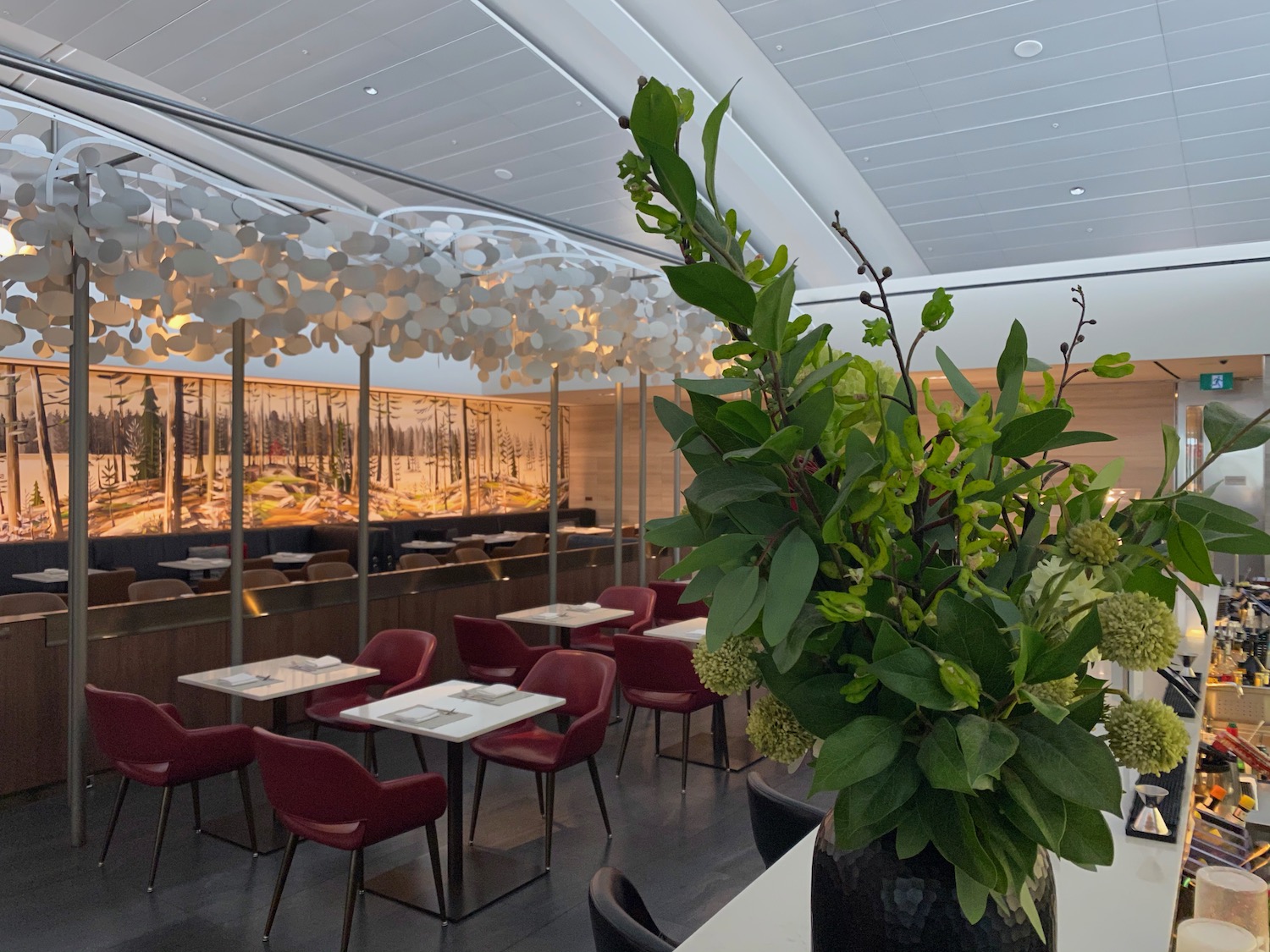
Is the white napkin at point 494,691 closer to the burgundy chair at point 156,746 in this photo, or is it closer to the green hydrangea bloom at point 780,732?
the burgundy chair at point 156,746

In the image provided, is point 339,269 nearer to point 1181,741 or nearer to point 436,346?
point 436,346

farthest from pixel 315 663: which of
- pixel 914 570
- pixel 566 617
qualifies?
pixel 914 570

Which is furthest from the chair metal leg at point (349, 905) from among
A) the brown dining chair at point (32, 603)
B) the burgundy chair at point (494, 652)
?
the brown dining chair at point (32, 603)

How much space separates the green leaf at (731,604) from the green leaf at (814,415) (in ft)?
0.42

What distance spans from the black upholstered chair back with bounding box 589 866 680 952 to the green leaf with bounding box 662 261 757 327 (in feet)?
4.60

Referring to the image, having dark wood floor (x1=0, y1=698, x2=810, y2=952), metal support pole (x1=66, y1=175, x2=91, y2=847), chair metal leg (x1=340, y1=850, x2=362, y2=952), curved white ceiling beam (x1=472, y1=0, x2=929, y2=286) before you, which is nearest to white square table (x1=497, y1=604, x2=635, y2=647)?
dark wood floor (x1=0, y1=698, x2=810, y2=952)

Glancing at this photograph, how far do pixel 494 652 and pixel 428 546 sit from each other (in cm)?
600

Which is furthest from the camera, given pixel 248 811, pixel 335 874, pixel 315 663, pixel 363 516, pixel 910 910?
pixel 363 516

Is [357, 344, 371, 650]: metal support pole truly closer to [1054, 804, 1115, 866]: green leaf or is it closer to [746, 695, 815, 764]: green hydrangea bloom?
[746, 695, 815, 764]: green hydrangea bloom

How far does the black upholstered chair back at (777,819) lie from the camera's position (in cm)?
252

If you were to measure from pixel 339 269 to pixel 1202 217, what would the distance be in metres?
9.73

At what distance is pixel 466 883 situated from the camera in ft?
13.8

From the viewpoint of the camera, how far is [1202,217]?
1031cm

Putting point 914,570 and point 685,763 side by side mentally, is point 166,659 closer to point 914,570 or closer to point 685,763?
point 685,763
